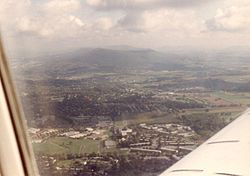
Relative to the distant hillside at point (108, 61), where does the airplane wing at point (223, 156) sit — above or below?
below

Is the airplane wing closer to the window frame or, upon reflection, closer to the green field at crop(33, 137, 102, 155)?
the green field at crop(33, 137, 102, 155)

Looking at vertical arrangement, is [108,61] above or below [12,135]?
above

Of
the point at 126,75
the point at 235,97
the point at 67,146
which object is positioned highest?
the point at 126,75

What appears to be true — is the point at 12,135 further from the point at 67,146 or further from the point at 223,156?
the point at 223,156

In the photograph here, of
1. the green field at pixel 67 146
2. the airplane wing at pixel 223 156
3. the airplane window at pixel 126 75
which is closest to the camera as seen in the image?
the airplane wing at pixel 223 156

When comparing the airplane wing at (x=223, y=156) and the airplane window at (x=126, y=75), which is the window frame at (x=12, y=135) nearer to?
the airplane window at (x=126, y=75)

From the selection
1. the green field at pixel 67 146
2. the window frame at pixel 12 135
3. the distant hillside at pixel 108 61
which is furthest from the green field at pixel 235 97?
the window frame at pixel 12 135

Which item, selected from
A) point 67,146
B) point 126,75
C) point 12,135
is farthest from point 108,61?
point 12,135
